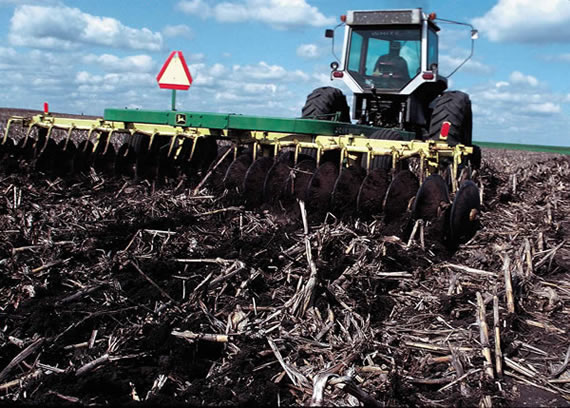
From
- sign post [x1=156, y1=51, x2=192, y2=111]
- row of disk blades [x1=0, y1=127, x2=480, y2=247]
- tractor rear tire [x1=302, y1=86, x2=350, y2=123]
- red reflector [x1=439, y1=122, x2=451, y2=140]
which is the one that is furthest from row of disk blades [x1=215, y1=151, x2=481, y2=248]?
tractor rear tire [x1=302, y1=86, x2=350, y2=123]

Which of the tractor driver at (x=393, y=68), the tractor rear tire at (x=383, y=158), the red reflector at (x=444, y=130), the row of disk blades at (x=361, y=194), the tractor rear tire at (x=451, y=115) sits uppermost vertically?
the tractor driver at (x=393, y=68)

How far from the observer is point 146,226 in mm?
4281

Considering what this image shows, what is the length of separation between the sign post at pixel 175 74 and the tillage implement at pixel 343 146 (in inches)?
14.8

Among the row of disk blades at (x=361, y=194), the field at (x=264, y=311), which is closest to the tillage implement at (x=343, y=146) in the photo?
the row of disk blades at (x=361, y=194)

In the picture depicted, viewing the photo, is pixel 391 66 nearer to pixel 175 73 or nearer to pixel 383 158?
pixel 383 158

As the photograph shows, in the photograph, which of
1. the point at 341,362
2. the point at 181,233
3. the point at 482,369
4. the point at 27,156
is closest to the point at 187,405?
the point at 341,362

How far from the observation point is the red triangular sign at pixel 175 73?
6199mm

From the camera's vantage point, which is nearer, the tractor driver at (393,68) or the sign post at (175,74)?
the sign post at (175,74)

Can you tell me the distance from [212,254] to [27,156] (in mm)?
2967

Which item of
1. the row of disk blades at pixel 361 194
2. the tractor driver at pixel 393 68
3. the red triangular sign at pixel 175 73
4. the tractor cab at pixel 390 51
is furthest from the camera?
the tractor driver at pixel 393 68

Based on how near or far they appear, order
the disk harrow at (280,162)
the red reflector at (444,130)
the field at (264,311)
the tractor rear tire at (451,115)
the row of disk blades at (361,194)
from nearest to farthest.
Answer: the field at (264,311) → the row of disk blades at (361,194) → the disk harrow at (280,162) → the red reflector at (444,130) → the tractor rear tire at (451,115)

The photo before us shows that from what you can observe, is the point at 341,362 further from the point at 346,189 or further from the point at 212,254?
the point at 346,189

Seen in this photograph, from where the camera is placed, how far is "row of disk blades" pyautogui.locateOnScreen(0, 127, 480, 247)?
14.5ft

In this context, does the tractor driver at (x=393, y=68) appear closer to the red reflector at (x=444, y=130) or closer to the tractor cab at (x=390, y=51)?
the tractor cab at (x=390, y=51)
